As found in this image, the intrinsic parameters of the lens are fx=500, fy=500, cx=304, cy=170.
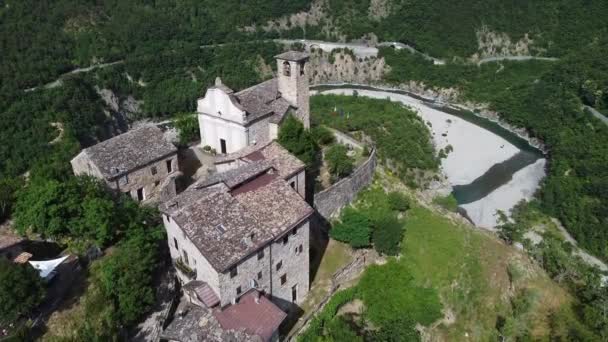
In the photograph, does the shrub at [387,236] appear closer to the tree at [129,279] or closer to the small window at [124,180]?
the tree at [129,279]

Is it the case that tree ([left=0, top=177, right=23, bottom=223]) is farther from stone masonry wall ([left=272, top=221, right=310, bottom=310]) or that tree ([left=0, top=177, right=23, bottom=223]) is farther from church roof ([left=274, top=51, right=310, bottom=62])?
church roof ([left=274, top=51, right=310, bottom=62])

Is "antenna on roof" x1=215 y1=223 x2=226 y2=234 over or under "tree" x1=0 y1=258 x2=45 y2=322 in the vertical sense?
over

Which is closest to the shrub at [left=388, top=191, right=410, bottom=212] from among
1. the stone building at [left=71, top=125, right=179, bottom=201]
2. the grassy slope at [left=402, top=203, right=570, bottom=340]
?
the grassy slope at [left=402, top=203, right=570, bottom=340]

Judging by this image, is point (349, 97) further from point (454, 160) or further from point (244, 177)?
point (244, 177)

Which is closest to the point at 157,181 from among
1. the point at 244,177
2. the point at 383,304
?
the point at 244,177

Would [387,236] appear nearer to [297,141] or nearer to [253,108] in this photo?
[297,141]

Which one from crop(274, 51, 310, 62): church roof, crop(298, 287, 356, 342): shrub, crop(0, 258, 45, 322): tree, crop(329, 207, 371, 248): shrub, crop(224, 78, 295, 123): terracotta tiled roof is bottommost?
crop(298, 287, 356, 342): shrub
